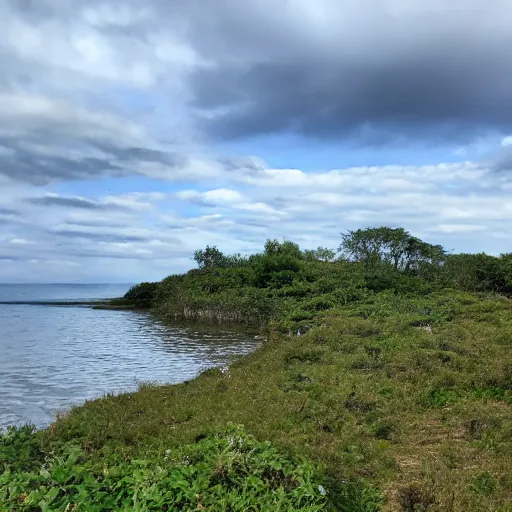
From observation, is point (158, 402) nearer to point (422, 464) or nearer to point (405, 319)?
point (422, 464)

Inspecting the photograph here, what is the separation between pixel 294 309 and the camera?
36.6 m

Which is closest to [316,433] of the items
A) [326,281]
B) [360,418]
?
[360,418]

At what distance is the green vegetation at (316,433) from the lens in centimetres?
516

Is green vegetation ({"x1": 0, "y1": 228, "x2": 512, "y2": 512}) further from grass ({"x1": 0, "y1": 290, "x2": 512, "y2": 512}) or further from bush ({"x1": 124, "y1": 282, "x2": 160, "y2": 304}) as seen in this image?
bush ({"x1": 124, "y1": 282, "x2": 160, "y2": 304})

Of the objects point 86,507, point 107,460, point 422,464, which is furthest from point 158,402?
point 86,507

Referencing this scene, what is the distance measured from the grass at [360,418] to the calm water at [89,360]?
9.42ft

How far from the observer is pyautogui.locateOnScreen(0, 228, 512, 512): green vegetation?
5.16 metres

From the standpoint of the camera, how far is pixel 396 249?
54.3 meters

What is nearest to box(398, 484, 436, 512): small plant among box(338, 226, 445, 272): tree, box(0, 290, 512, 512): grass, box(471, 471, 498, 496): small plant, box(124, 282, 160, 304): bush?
box(0, 290, 512, 512): grass

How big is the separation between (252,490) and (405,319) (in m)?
20.4

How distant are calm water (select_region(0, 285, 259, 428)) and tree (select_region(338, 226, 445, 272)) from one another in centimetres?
2523

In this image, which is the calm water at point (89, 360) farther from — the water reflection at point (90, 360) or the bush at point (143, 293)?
the bush at point (143, 293)

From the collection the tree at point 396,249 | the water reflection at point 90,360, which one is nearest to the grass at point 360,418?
the water reflection at point 90,360

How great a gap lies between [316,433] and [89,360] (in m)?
17.2
